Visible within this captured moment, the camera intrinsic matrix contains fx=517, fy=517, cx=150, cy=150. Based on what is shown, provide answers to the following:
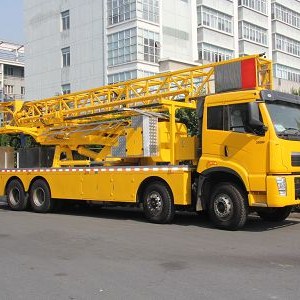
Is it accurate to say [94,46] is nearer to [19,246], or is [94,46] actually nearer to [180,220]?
[180,220]

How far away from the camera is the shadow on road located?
11659 millimetres

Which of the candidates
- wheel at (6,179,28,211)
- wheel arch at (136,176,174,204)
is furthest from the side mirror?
wheel at (6,179,28,211)

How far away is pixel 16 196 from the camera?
16.3 metres

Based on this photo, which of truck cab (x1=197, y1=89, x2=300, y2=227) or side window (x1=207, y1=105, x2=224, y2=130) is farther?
side window (x1=207, y1=105, x2=224, y2=130)

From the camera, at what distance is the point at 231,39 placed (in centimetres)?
5228

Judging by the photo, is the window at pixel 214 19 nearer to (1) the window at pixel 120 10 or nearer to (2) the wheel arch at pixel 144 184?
(1) the window at pixel 120 10

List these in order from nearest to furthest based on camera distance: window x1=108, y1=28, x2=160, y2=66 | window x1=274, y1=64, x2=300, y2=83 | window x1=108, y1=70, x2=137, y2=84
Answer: window x1=108, y1=28, x2=160, y2=66 < window x1=108, y1=70, x2=137, y2=84 < window x1=274, y1=64, x2=300, y2=83

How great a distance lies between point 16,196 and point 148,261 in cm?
952

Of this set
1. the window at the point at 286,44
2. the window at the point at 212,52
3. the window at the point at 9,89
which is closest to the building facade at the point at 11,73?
the window at the point at 9,89

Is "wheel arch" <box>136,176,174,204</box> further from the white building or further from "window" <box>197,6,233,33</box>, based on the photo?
"window" <box>197,6,233,33</box>

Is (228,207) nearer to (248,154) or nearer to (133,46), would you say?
(248,154)

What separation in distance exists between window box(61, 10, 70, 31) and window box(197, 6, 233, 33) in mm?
12692

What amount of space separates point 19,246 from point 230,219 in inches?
167

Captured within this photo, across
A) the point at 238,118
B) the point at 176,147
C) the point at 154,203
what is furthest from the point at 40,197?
the point at 238,118
